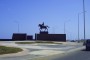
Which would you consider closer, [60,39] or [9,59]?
[9,59]

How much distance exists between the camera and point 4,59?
77.8 ft

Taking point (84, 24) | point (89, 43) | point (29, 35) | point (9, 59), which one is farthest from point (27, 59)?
point (29, 35)

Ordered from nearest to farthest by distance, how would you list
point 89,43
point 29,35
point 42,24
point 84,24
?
point 89,43
point 84,24
point 42,24
point 29,35

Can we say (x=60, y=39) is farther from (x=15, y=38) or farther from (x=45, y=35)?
(x=15, y=38)

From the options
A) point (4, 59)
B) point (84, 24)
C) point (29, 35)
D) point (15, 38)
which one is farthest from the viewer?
point (29, 35)

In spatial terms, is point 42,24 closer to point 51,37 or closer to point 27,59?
point 51,37

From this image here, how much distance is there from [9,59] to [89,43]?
22185 millimetres

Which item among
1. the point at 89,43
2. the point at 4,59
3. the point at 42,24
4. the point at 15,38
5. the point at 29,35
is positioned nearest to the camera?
the point at 4,59

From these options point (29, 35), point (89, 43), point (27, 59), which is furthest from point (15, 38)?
point (27, 59)

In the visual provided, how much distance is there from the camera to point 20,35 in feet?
340

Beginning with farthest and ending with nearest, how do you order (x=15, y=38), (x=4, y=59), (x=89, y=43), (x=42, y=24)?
(x=42, y=24) → (x=15, y=38) → (x=89, y=43) → (x=4, y=59)

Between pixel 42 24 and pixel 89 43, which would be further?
pixel 42 24

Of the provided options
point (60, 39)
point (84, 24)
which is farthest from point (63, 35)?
point (84, 24)

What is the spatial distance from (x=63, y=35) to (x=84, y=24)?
92.2 ft
